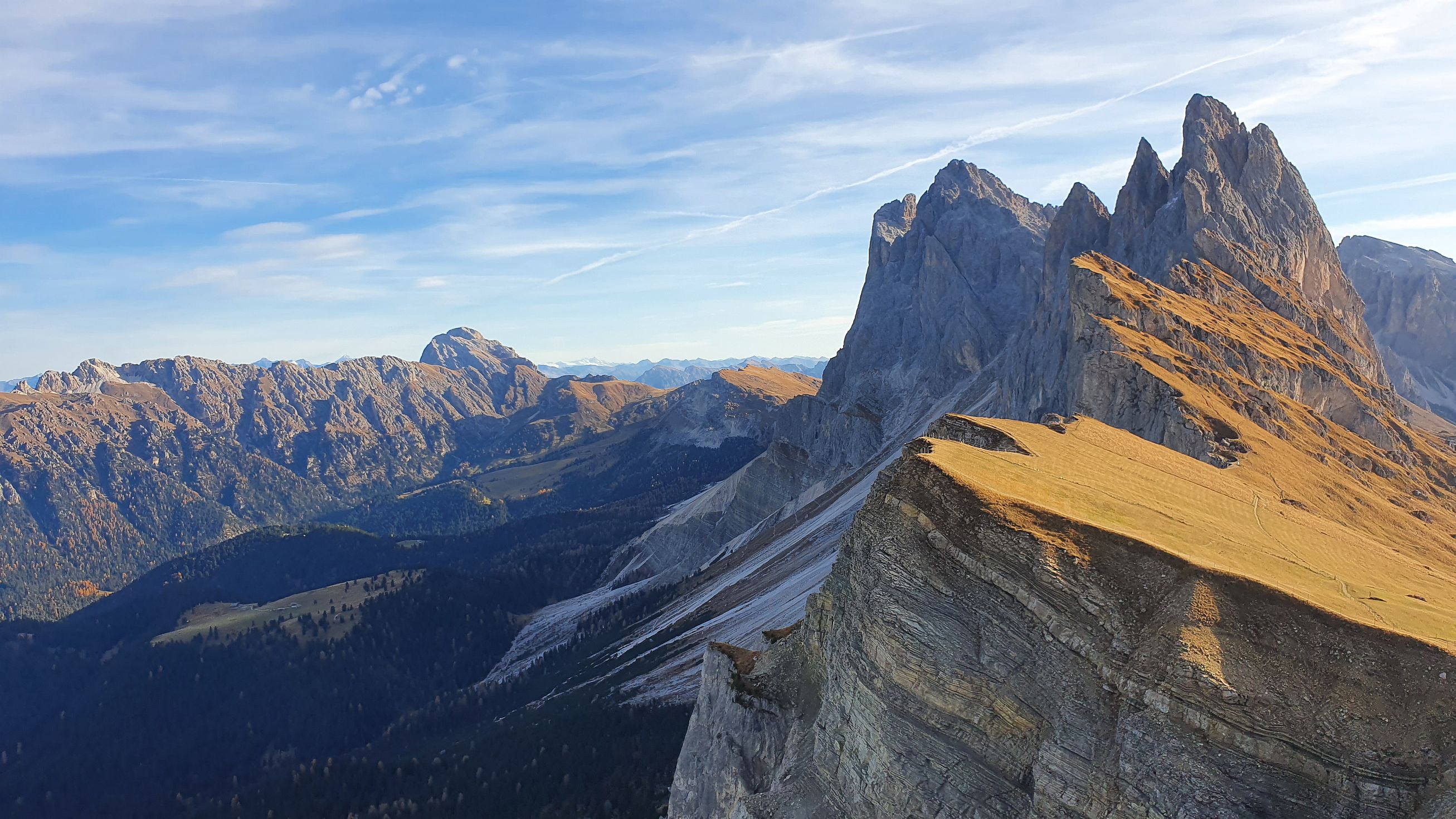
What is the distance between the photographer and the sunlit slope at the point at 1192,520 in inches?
990

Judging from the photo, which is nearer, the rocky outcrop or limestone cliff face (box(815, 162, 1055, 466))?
the rocky outcrop

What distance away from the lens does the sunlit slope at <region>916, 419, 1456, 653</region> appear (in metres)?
25.1

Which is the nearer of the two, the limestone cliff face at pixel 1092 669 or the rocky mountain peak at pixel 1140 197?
the limestone cliff face at pixel 1092 669

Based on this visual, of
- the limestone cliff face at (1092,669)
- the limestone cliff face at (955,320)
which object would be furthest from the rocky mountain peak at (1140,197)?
the limestone cliff face at (1092,669)

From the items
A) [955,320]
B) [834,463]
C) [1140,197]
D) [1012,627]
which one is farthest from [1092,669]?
[955,320]

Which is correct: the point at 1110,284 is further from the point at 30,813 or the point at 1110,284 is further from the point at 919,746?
the point at 30,813

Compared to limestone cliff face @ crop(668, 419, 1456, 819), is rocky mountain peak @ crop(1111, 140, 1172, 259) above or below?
above

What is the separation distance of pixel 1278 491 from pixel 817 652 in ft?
109

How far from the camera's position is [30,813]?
484ft

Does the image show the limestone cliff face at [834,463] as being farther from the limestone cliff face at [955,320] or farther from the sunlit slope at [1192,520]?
the sunlit slope at [1192,520]

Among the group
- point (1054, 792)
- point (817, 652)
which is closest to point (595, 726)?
point (817, 652)

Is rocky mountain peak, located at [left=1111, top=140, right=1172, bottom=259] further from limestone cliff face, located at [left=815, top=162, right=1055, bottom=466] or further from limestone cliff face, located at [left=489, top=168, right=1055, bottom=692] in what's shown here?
limestone cliff face, located at [left=815, top=162, right=1055, bottom=466]

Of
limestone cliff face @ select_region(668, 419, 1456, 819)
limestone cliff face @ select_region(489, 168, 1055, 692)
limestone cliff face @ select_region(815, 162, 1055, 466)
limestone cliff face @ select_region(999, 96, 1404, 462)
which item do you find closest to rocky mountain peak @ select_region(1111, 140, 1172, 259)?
limestone cliff face @ select_region(999, 96, 1404, 462)

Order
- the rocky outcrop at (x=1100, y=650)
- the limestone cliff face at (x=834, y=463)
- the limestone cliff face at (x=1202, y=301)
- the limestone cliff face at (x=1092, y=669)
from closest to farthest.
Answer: the limestone cliff face at (x=1092, y=669), the rocky outcrop at (x=1100, y=650), the limestone cliff face at (x=1202, y=301), the limestone cliff face at (x=834, y=463)
